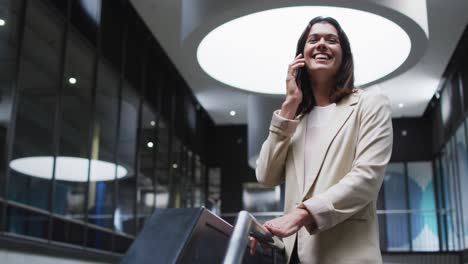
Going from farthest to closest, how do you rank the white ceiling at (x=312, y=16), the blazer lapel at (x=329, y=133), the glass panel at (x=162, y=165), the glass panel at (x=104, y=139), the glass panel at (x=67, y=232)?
the glass panel at (x=162, y=165), the glass panel at (x=104, y=139), the glass panel at (x=67, y=232), the white ceiling at (x=312, y=16), the blazer lapel at (x=329, y=133)

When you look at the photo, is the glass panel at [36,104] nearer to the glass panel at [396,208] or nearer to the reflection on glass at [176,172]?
the reflection on glass at [176,172]

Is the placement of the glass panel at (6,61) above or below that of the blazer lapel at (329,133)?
above

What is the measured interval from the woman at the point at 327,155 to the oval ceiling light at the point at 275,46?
14.9 ft

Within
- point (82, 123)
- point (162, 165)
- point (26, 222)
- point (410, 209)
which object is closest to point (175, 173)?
point (162, 165)

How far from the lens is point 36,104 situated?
9.09 meters

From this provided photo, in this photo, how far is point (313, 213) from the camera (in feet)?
5.28

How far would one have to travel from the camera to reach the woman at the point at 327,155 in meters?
1.67

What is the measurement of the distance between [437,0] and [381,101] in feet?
39.9

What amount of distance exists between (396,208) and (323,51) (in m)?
19.8

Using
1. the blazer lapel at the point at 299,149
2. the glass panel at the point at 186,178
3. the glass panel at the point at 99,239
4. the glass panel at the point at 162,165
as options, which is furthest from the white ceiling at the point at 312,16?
the glass panel at the point at 99,239

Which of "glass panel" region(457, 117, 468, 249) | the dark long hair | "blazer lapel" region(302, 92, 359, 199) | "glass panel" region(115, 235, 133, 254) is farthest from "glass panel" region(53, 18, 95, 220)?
"glass panel" region(457, 117, 468, 249)

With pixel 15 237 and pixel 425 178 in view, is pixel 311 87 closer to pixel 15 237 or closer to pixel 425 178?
pixel 15 237

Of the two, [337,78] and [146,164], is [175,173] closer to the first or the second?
[146,164]

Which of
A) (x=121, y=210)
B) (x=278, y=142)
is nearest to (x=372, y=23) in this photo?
(x=278, y=142)
